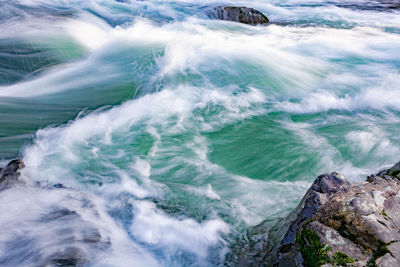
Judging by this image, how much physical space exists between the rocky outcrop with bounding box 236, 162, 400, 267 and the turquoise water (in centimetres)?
82

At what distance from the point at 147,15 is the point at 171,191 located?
9.53 m

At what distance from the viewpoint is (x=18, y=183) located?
3867mm

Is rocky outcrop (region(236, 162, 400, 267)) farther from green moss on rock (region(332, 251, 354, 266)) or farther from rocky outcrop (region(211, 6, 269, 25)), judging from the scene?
rocky outcrop (region(211, 6, 269, 25))

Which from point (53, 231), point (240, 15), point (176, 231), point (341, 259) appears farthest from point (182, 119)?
point (240, 15)

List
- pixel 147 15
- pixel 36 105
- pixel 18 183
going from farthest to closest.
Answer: pixel 147 15 < pixel 36 105 < pixel 18 183

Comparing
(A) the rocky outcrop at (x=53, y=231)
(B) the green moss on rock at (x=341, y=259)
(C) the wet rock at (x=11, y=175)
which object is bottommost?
(A) the rocky outcrop at (x=53, y=231)

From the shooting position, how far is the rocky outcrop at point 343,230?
218cm

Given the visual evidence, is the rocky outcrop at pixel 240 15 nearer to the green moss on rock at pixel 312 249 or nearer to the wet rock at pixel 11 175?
the wet rock at pixel 11 175

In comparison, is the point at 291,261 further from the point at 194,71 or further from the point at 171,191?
the point at 194,71

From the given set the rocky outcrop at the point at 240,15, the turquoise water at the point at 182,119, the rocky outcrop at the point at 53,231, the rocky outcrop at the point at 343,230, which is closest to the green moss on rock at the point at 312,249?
the rocky outcrop at the point at 343,230

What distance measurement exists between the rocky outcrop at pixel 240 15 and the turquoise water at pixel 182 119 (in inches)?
71.6

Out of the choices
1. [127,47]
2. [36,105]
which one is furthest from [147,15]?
[36,105]

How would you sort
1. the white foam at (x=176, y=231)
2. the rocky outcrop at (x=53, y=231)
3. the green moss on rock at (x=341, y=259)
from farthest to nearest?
the white foam at (x=176, y=231), the rocky outcrop at (x=53, y=231), the green moss on rock at (x=341, y=259)

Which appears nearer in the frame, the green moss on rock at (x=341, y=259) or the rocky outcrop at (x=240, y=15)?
the green moss on rock at (x=341, y=259)
